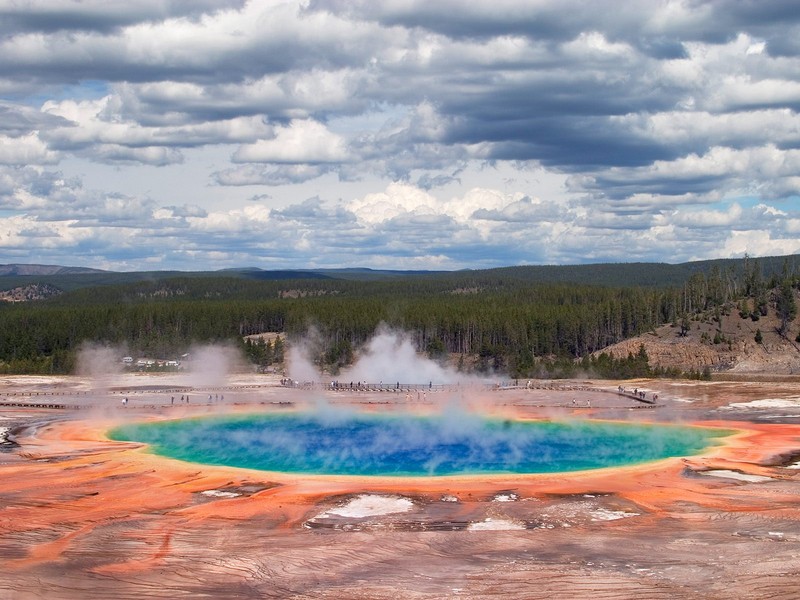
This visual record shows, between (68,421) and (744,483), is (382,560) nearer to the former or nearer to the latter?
(744,483)

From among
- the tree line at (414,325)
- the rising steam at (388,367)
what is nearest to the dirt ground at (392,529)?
the rising steam at (388,367)

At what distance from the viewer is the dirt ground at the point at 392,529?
20047 mm

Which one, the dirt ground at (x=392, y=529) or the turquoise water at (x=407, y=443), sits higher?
the dirt ground at (x=392, y=529)

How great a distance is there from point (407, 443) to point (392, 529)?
60.1 ft

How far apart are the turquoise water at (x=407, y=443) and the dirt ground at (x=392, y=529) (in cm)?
223

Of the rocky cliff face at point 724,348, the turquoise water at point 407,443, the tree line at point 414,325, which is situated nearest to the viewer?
the turquoise water at point 407,443

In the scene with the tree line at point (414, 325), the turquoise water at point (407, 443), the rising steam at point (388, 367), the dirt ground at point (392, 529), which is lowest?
the turquoise water at point (407, 443)

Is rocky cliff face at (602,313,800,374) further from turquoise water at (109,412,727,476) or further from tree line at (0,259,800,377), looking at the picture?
turquoise water at (109,412,727,476)

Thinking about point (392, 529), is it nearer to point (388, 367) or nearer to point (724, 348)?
point (388, 367)

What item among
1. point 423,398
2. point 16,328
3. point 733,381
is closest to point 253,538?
point 423,398

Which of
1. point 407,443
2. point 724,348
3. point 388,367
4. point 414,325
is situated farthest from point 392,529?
point 414,325

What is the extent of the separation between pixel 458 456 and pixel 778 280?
7202 cm

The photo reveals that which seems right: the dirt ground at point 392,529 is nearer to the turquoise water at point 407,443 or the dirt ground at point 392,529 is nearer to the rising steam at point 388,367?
the turquoise water at point 407,443

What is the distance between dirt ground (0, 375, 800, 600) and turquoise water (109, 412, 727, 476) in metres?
2.23
